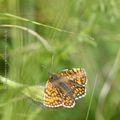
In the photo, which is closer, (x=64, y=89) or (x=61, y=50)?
(x=64, y=89)

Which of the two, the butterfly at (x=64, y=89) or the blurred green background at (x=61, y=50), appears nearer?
the butterfly at (x=64, y=89)

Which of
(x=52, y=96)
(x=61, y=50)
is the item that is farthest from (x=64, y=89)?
Answer: (x=61, y=50)

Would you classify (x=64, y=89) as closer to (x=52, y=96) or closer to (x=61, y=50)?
(x=52, y=96)

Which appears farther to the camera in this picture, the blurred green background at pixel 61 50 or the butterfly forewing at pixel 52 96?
the blurred green background at pixel 61 50

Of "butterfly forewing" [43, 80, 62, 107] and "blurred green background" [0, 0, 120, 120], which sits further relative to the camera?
"blurred green background" [0, 0, 120, 120]
